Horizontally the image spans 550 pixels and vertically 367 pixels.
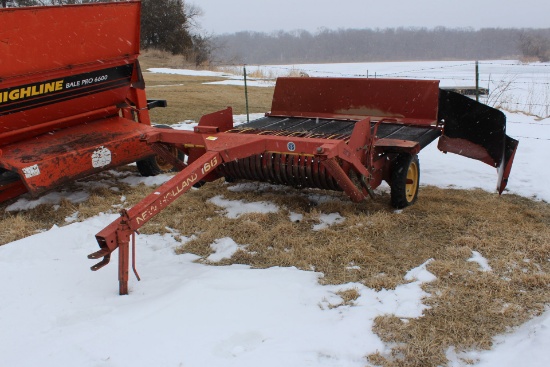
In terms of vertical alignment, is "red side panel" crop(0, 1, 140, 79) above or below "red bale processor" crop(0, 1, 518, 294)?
above

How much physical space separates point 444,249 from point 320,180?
4.28 ft

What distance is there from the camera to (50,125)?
5.83 metres

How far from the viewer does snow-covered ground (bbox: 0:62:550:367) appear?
293 cm

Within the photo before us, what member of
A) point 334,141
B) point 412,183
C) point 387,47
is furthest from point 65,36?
point 387,47

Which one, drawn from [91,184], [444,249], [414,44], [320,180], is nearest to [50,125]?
[91,184]

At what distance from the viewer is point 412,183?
211 inches

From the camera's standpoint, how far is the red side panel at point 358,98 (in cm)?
610

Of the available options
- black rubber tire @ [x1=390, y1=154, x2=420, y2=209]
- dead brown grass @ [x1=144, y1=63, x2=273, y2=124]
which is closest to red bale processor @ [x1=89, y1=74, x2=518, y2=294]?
black rubber tire @ [x1=390, y1=154, x2=420, y2=209]

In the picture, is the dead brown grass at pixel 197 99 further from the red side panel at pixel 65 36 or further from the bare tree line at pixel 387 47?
the bare tree line at pixel 387 47

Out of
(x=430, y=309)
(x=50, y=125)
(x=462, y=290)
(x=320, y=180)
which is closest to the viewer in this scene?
(x=430, y=309)

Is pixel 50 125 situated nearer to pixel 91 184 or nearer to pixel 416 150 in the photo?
pixel 91 184

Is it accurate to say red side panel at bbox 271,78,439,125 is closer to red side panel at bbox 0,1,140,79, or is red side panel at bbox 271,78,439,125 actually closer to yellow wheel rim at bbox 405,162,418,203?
yellow wheel rim at bbox 405,162,418,203

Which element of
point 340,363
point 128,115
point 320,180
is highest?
point 128,115

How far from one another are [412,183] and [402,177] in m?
0.37
